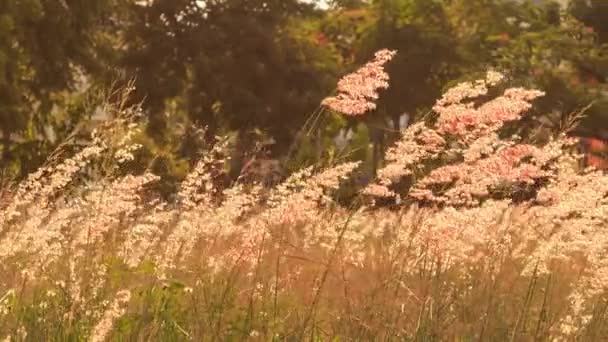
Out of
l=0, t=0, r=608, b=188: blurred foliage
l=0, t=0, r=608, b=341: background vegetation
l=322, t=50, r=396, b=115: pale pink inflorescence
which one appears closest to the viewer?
l=322, t=50, r=396, b=115: pale pink inflorescence

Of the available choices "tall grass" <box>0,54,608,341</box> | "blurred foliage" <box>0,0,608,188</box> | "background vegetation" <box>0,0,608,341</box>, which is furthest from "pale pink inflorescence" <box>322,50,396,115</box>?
"blurred foliage" <box>0,0,608,188</box>

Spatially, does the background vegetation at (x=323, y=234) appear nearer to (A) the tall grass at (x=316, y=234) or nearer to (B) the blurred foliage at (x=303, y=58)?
(A) the tall grass at (x=316, y=234)

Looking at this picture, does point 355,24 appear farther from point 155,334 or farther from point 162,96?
point 155,334

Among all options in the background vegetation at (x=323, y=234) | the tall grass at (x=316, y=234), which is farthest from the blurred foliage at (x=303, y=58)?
the tall grass at (x=316, y=234)

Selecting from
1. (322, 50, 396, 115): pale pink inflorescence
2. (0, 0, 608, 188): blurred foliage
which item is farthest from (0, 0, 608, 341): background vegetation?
(0, 0, 608, 188): blurred foliage

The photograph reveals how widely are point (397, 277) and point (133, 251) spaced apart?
126 cm

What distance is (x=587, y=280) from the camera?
14.6 ft

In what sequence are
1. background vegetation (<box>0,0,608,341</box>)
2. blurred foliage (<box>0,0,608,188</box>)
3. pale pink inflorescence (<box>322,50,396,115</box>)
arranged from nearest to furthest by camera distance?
pale pink inflorescence (<box>322,50,396,115</box>) < background vegetation (<box>0,0,608,341</box>) < blurred foliage (<box>0,0,608,188</box>)

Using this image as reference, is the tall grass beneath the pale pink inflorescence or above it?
beneath

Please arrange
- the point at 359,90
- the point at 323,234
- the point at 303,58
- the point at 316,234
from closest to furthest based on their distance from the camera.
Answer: the point at 359,90 → the point at 316,234 → the point at 323,234 → the point at 303,58

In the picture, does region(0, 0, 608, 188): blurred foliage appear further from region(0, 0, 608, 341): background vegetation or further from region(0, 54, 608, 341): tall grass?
region(0, 54, 608, 341): tall grass

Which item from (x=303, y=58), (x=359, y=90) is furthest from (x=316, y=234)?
(x=303, y=58)

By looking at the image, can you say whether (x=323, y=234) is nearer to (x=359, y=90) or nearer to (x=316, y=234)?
(x=316, y=234)

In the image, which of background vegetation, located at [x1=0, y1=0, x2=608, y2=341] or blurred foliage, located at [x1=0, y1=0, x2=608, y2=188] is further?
blurred foliage, located at [x1=0, y1=0, x2=608, y2=188]
